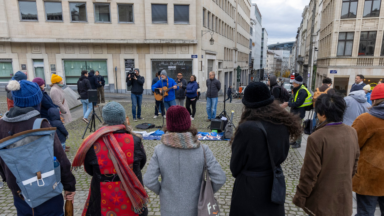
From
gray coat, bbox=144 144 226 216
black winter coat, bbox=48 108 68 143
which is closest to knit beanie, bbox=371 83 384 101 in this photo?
gray coat, bbox=144 144 226 216

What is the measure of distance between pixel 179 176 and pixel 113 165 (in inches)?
24.6

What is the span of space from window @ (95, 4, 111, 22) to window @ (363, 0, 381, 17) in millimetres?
24540

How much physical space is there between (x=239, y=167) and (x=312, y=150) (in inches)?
30.7

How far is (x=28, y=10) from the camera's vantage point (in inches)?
750

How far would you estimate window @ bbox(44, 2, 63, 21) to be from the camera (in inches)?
752

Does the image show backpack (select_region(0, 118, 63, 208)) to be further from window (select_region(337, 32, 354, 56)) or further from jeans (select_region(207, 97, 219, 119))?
window (select_region(337, 32, 354, 56))

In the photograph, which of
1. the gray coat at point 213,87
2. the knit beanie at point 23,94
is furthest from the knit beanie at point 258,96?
the gray coat at point 213,87

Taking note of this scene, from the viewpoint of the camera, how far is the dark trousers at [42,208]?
225 centimetres

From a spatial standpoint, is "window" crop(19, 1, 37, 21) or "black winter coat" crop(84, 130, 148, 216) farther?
"window" crop(19, 1, 37, 21)

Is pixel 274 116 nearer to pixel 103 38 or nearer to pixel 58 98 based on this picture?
pixel 58 98

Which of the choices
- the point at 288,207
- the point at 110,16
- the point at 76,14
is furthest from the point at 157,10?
the point at 288,207

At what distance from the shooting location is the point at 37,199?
2.14m

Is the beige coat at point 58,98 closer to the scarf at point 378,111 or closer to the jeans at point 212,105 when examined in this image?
the jeans at point 212,105

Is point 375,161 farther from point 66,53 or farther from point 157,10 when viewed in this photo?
point 66,53
